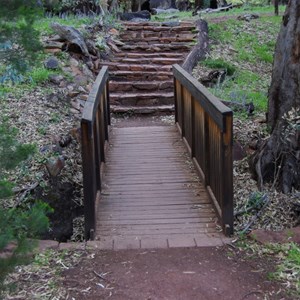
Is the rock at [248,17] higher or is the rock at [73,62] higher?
the rock at [248,17]

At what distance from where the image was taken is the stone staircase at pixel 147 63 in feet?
36.1

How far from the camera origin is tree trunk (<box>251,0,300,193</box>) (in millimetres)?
5680

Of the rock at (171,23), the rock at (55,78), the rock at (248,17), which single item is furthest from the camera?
the rock at (248,17)

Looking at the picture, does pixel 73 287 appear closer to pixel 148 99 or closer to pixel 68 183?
pixel 68 183

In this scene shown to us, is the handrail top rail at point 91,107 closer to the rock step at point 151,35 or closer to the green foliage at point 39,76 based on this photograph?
the green foliage at point 39,76

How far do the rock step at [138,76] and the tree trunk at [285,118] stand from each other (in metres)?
5.42

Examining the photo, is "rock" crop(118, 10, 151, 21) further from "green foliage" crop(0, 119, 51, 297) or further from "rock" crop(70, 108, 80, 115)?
"green foliage" crop(0, 119, 51, 297)

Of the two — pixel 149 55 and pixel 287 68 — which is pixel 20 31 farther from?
pixel 149 55

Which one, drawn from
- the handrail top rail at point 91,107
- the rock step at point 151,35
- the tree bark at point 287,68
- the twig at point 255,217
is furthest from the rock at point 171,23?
the twig at point 255,217

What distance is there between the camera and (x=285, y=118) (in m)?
5.78

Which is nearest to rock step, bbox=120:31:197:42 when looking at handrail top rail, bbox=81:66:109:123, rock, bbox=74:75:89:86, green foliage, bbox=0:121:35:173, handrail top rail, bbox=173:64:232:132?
rock, bbox=74:75:89:86

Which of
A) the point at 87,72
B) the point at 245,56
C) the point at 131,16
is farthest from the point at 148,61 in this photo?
the point at 131,16

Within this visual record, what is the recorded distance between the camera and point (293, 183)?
563 cm

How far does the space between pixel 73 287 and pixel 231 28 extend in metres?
12.8
